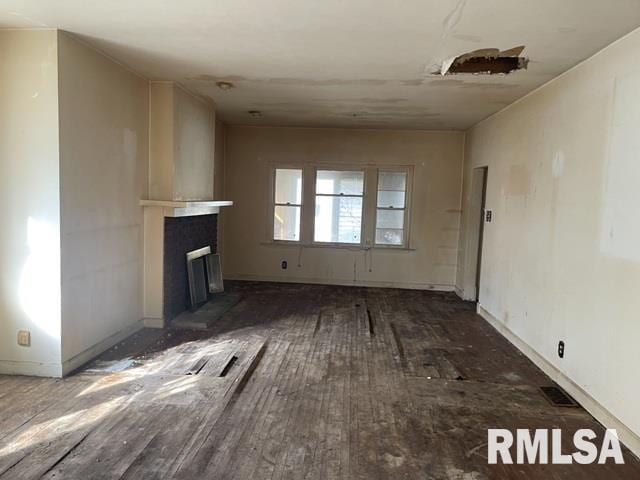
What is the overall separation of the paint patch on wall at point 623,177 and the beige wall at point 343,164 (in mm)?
4215

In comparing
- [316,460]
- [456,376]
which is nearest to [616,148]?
[456,376]

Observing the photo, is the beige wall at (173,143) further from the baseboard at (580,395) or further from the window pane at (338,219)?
the baseboard at (580,395)

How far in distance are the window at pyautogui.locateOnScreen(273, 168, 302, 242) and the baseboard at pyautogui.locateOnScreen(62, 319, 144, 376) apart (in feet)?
10.5

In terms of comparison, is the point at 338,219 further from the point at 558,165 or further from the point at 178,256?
the point at 558,165

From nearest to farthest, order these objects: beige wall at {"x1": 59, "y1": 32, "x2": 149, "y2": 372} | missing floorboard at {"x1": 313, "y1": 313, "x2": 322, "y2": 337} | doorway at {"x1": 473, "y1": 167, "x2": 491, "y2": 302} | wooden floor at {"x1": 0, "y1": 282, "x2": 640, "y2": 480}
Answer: wooden floor at {"x1": 0, "y1": 282, "x2": 640, "y2": 480} < beige wall at {"x1": 59, "y1": 32, "x2": 149, "y2": 372} < missing floorboard at {"x1": 313, "y1": 313, "x2": 322, "y2": 337} < doorway at {"x1": 473, "y1": 167, "x2": 491, "y2": 302}

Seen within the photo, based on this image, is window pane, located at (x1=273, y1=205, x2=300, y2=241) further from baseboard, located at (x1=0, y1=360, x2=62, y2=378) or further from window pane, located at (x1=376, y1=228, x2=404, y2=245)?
baseboard, located at (x1=0, y1=360, x2=62, y2=378)

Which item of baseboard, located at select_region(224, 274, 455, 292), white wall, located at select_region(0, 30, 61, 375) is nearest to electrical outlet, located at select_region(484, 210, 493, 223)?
baseboard, located at select_region(224, 274, 455, 292)

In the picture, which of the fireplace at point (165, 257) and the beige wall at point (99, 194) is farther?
the fireplace at point (165, 257)

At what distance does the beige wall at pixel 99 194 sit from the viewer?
3330 mm

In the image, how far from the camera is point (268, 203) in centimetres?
739

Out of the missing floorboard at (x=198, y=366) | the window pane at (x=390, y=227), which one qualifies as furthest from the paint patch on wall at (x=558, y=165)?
the window pane at (x=390, y=227)

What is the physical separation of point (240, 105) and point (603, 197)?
4149 millimetres

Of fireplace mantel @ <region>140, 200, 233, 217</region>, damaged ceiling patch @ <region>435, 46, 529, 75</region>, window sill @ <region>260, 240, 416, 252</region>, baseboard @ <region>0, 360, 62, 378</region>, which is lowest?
baseboard @ <region>0, 360, 62, 378</region>

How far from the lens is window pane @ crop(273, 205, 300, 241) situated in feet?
24.4
